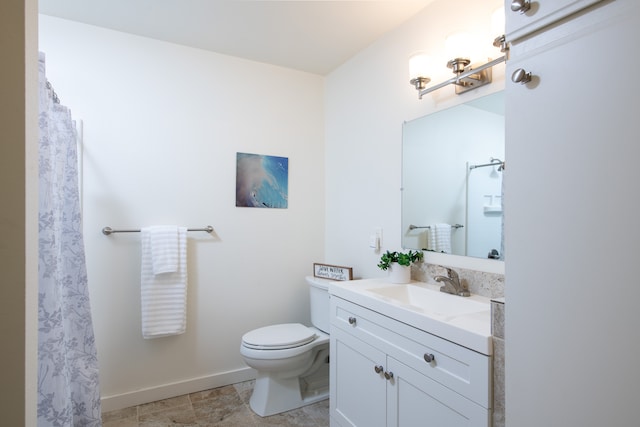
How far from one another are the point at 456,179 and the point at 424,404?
3.51ft

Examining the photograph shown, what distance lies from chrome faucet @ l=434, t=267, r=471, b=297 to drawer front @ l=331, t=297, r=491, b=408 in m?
0.39

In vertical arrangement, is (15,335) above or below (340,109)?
below

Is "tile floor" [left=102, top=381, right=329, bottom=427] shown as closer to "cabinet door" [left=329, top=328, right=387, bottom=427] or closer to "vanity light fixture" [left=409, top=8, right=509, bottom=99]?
"cabinet door" [left=329, top=328, right=387, bottom=427]

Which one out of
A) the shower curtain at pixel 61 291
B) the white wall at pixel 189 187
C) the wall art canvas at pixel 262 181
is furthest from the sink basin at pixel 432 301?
the shower curtain at pixel 61 291

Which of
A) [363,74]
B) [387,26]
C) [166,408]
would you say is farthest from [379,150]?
[166,408]

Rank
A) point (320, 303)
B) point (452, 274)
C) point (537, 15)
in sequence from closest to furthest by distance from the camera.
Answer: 1. point (537, 15)
2. point (452, 274)
3. point (320, 303)

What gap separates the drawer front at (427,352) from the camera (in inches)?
42.3

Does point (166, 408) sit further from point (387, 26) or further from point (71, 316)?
point (387, 26)

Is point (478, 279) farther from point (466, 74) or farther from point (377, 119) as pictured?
point (377, 119)

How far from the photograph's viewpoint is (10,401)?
2.09 ft

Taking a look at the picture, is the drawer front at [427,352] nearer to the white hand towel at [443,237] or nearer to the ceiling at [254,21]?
the white hand towel at [443,237]

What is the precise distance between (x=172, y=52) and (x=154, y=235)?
126 centimetres

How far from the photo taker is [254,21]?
6.85 ft

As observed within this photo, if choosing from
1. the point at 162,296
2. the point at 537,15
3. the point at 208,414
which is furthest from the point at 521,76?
the point at 208,414
